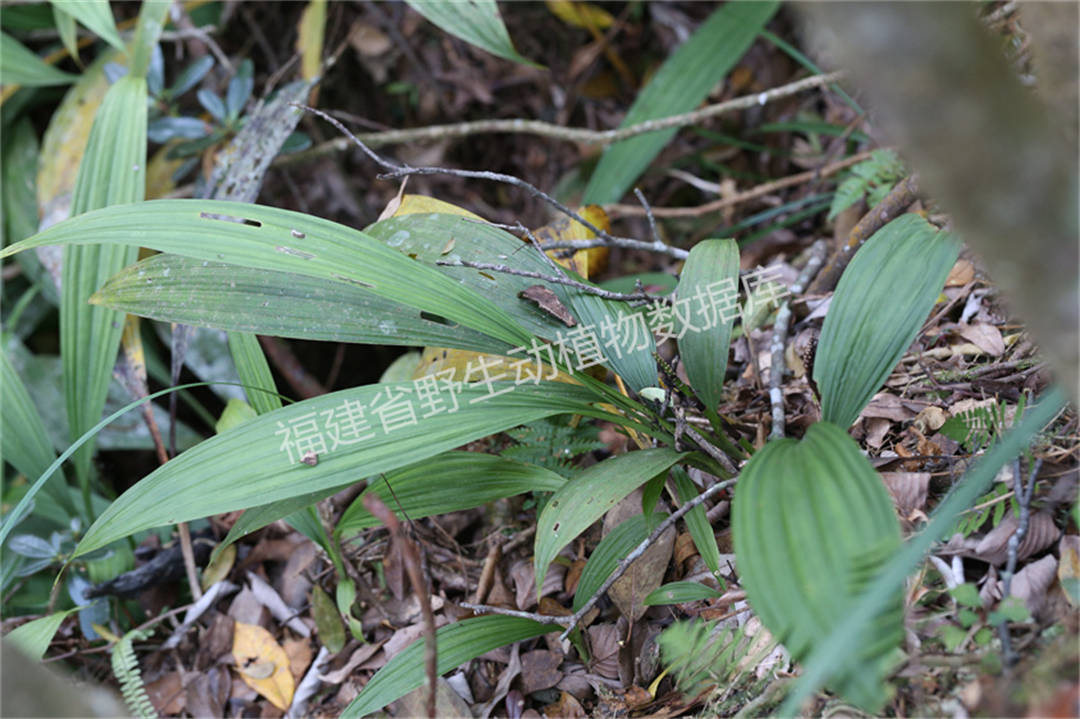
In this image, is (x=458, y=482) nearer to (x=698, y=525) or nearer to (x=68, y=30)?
(x=698, y=525)

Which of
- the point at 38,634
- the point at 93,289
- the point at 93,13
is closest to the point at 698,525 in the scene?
the point at 38,634

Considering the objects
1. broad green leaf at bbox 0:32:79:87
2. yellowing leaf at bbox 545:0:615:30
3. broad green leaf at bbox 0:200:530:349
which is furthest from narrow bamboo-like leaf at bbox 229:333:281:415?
yellowing leaf at bbox 545:0:615:30

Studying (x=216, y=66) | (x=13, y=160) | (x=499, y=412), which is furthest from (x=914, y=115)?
(x=13, y=160)

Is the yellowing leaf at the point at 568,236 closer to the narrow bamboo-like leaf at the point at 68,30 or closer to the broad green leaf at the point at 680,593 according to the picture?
the broad green leaf at the point at 680,593

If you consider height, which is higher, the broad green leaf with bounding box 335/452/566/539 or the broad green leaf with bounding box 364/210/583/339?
the broad green leaf with bounding box 364/210/583/339

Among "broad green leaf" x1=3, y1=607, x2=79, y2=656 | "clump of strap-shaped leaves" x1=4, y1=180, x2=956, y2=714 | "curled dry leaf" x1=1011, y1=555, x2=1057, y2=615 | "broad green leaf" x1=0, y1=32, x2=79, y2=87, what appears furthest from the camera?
"broad green leaf" x1=0, y1=32, x2=79, y2=87

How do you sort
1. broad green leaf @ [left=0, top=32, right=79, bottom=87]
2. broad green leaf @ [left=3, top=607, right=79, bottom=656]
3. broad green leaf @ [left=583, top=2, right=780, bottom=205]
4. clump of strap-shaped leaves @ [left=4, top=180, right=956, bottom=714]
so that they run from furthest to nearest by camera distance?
broad green leaf @ [left=583, top=2, right=780, bottom=205], broad green leaf @ [left=0, top=32, right=79, bottom=87], broad green leaf @ [left=3, top=607, right=79, bottom=656], clump of strap-shaped leaves @ [left=4, top=180, right=956, bottom=714]

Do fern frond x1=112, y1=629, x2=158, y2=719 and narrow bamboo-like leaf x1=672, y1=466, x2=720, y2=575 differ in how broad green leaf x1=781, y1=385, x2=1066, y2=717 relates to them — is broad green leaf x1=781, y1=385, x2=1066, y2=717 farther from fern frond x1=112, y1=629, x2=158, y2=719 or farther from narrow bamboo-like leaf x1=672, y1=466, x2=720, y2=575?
fern frond x1=112, y1=629, x2=158, y2=719
